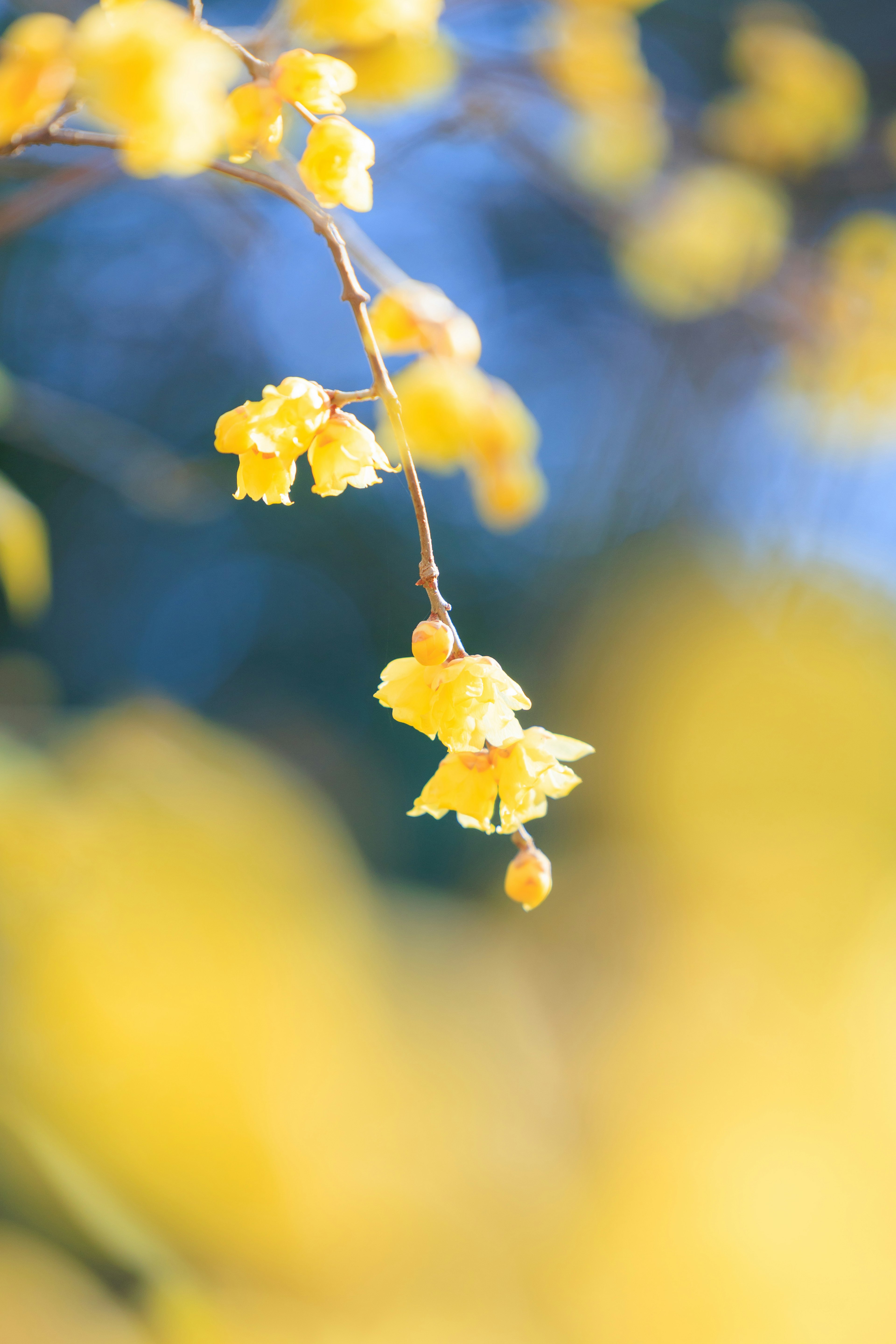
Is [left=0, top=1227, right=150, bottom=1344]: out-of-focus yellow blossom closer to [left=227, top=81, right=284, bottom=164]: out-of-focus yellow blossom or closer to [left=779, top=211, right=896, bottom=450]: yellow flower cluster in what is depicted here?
[left=227, top=81, right=284, bottom=164]: out-of-focus yellow blossom

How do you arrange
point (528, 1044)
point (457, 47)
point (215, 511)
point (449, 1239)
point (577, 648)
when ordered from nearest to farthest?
point (457, 47) → point (449, 1239) → point (528, 1044) → point (215, 511) → point (577, 648)

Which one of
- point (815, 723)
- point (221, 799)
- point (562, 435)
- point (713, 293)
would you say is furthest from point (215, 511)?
point (815, 723)

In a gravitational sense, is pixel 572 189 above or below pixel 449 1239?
above

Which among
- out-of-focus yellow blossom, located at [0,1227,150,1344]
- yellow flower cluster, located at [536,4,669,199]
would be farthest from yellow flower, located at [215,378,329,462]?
out-of-focus yellow blossom, located at [0,1227,150,1344]

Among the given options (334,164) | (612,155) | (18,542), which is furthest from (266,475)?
(612,155)

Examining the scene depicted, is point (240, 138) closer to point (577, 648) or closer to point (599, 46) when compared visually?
point (599, 46)

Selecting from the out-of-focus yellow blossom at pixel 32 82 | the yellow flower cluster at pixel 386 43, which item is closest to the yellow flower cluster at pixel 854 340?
the yellow flower cluster at pixel 386 43
